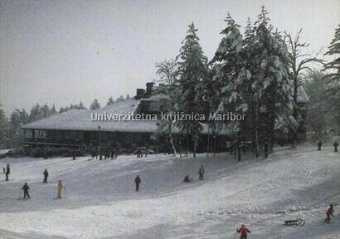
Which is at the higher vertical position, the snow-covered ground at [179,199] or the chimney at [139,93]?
the chimney at [139,93]

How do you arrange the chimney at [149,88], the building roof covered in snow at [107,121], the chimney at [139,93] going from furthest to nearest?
the chimney at [139,93] → the chimney at [149,88] → the building roof covered in snow at [107,121]

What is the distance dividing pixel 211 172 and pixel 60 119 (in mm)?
28328

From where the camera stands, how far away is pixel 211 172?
109 ft

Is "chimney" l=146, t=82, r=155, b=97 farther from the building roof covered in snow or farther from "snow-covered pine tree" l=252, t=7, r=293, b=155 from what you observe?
"snow-covered pine tree" l=252, t=7, r=293, b=155

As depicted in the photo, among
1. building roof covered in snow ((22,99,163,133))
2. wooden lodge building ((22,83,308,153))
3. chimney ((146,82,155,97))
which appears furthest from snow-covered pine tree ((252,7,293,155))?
chimney ((146,82,155,97))

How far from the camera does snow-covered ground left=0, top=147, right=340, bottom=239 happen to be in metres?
20.0

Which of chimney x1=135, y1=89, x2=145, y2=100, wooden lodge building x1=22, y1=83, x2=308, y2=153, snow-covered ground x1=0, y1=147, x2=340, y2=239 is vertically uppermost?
chimney x1=135, y1=89, x2=145, y2=100

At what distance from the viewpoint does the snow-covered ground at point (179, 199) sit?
2005cm

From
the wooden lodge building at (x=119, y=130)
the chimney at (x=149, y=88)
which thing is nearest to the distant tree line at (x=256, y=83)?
the wooden lodge building at (x=119, y=130)

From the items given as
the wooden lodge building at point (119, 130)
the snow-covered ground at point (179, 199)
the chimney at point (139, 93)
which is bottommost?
the snow-covered ground at point (179, 199)

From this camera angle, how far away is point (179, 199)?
26234mm

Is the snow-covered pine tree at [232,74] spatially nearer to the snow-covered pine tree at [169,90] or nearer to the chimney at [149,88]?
the snow-covered pine tree at [169,90]

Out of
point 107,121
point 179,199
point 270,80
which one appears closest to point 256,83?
point 270,80

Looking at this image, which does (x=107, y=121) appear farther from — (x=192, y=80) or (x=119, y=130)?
(x=192, y=80)
